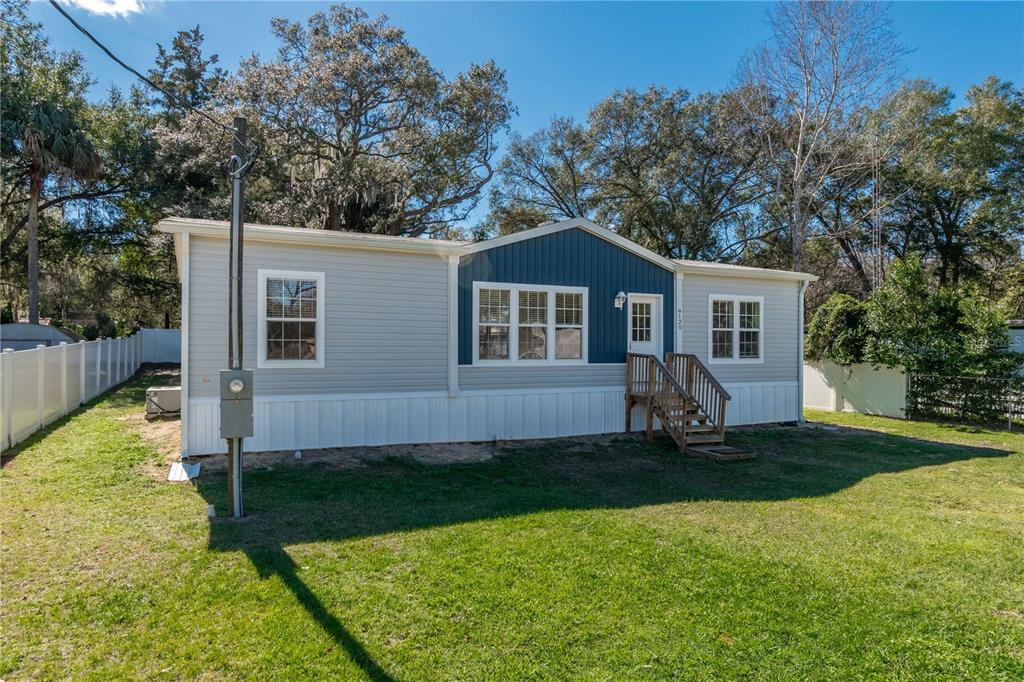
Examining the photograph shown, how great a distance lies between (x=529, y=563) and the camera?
13.2ft

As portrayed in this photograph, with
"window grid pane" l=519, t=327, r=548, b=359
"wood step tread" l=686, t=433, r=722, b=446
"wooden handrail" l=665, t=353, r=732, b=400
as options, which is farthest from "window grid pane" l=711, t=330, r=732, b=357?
"window grid pane" l=519, t=327, r=548, b=359

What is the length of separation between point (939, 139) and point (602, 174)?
11615 millimetres

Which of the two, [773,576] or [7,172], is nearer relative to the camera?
[773,576]

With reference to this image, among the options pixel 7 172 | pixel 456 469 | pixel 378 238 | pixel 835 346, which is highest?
pixel 7 172

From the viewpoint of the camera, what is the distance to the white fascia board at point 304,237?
6836 mm

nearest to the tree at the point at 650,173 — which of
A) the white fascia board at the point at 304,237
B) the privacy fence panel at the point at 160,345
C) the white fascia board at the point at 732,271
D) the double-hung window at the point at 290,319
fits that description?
the white fascia board at the point at 732,271

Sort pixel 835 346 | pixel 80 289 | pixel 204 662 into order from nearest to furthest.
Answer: pixel 204 662
pixel 835 346
pixel 80 289

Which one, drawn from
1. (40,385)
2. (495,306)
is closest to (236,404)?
(495,306)

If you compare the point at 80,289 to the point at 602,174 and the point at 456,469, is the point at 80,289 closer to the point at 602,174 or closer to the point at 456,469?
the point at 602,174

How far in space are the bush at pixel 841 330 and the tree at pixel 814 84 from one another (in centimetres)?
409

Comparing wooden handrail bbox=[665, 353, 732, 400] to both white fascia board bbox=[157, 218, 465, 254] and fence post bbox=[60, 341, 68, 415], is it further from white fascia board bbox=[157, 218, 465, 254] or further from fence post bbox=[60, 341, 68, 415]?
fence post bbox=[60, 341, 68, 415]

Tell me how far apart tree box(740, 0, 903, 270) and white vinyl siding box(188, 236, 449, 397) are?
14.0 m

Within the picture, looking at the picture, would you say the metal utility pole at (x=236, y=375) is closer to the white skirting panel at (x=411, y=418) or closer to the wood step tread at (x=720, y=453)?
the white skirting panel at (x=411, y=418)

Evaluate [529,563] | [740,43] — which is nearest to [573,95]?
[740,43]
